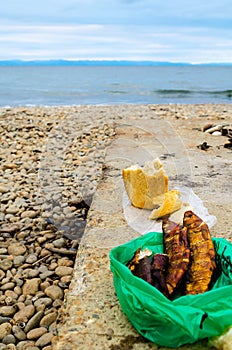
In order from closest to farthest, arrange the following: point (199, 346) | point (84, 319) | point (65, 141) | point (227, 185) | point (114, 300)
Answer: point (199, 346), point (84, 319), point (114, 300), point (227, 185), point (65, 141)

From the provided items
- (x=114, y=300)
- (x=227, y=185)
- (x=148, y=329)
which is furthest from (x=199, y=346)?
(x=227, y=185)

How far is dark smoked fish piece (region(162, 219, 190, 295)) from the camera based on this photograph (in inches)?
83.4

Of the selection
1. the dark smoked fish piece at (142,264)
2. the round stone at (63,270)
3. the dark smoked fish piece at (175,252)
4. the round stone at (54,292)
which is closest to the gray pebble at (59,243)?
the round stone at (63,270)

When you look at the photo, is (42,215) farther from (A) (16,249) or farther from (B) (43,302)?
(B) (43,302)

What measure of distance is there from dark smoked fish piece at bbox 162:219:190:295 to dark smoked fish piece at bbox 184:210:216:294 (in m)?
0.04

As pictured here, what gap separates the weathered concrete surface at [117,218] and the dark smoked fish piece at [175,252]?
31cm

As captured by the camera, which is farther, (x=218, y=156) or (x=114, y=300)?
(x=218, y=156)

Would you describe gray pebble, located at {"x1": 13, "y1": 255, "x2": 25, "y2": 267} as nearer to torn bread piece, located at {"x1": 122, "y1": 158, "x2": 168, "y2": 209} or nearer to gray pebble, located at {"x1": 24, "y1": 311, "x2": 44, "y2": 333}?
gray pebble, located at {"x1": 24, "y1": 311, "x2": 44, "y2": 333}

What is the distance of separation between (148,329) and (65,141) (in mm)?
6157

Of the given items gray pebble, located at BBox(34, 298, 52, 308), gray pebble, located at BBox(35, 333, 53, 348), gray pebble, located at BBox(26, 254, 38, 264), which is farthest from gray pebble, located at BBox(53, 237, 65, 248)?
gray pebble, located at BBox(35, 333, 53, 348)

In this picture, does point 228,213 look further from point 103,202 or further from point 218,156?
point 218,156

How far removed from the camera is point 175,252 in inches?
90.5

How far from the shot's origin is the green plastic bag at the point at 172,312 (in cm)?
177

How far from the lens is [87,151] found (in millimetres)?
6980
